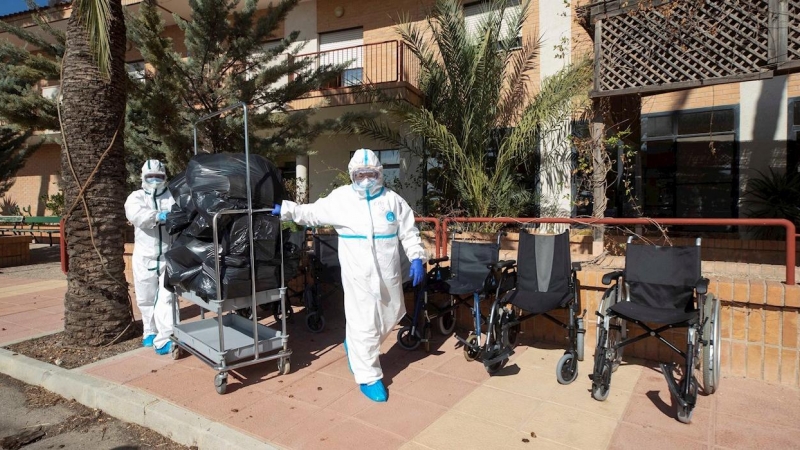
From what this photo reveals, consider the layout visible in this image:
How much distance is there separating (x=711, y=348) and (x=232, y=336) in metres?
3.89

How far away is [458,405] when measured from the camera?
3.49 metres

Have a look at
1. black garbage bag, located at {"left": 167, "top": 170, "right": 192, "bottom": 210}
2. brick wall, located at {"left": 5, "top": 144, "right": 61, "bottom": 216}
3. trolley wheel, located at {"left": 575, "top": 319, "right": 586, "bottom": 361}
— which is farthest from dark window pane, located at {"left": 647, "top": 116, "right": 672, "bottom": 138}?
brick wall, located at {"left": 5, "top": 144, "right": 61, "bottom": 216}

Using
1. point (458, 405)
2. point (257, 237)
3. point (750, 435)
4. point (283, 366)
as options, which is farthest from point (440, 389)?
point (750, 435)

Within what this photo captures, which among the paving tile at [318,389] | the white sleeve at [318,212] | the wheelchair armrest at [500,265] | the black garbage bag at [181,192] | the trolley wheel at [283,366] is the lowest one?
the paving tile at [318,389]

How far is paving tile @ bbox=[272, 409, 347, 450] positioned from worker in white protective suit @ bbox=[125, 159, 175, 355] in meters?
2.04

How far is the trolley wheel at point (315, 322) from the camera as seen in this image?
17.8 ft

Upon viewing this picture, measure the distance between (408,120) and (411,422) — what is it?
19.7ft

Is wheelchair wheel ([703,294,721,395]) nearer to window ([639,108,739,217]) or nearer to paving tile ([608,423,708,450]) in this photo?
paving tile ([608,423,708,450])

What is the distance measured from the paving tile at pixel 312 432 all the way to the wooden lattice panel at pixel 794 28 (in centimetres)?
594

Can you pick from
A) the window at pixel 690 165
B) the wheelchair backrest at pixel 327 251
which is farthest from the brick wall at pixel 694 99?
the wheelchair backrest at pixel 327 251

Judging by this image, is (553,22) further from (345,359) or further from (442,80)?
(345,359)

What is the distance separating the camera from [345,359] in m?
4.50

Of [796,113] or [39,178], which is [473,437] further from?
[39,178]

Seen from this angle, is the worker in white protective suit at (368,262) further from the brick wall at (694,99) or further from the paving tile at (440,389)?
the brick wall at (694,99)
